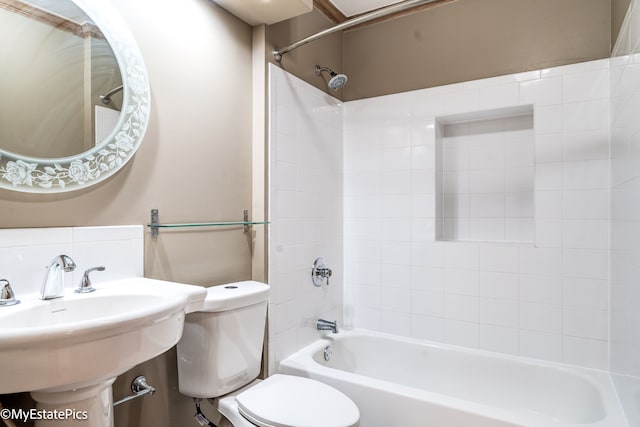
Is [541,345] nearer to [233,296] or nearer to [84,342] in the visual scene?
[233,296]

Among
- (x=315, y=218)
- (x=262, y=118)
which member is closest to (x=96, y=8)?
(x=262, y=118)

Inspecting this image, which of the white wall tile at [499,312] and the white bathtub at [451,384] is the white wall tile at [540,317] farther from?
the white bathtub at [451,384]

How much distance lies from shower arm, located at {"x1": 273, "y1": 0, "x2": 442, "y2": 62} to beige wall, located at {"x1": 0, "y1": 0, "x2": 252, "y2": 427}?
0.18 metres

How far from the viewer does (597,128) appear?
6.43 feet

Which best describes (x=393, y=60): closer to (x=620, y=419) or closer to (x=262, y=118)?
(x=262, y=118)

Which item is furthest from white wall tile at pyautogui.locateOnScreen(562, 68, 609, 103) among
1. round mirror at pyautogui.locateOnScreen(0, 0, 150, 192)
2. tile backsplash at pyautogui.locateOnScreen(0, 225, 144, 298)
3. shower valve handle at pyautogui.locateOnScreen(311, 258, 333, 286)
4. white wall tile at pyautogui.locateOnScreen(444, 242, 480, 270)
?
tile backsplash at pyautogui.locateOnScreen(0, 225, 144, 298)

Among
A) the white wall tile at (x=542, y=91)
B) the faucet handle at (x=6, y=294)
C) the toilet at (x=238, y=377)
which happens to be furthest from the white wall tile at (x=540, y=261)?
the faucet handle at (x=6, y=294)

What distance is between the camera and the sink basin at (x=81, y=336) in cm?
81

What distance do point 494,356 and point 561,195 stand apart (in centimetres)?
93

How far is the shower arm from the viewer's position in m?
1.64

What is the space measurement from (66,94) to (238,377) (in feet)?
4.08

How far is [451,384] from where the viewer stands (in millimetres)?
2215

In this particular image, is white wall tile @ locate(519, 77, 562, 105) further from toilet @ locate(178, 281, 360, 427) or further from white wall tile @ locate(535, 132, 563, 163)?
toilet @ locate(178, 281, 360, 427)

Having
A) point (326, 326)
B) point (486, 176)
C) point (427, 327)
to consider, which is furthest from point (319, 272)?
point (486, 176)
